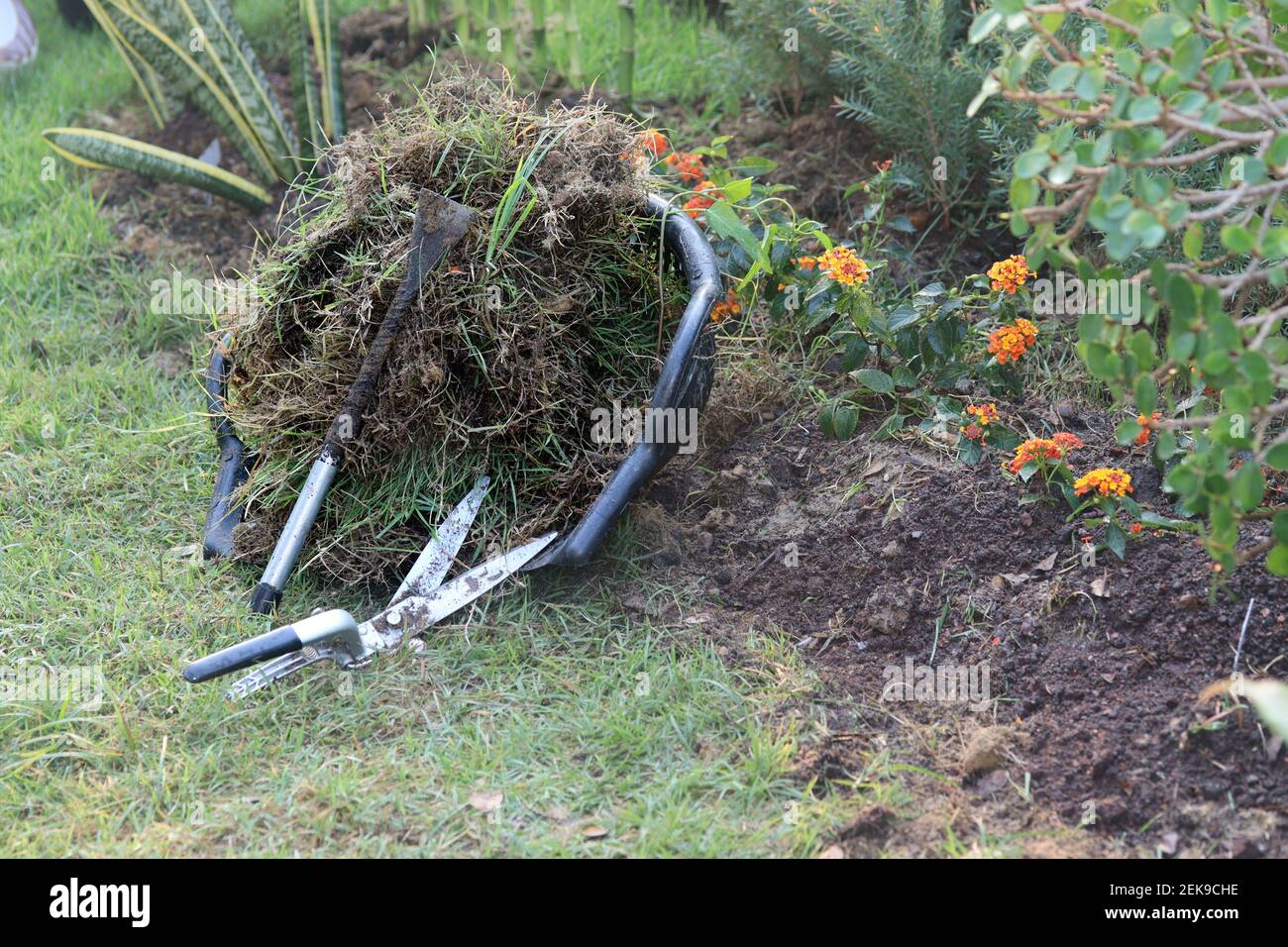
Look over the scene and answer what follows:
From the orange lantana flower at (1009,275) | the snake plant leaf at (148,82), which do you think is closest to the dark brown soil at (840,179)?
the orange lantana flower at (1009,275)

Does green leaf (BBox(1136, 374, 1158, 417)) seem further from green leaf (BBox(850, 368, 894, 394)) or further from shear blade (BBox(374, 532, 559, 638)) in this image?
shear blade (BBox(374, 532, 559, 638))

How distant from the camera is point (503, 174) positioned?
2.84 meters

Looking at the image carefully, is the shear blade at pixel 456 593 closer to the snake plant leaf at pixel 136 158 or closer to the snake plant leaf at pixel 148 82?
the snake plant leaf at pixel 136 158

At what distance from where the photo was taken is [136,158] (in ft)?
12.4

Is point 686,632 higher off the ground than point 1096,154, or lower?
lower

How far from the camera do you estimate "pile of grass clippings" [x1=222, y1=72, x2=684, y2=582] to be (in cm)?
272

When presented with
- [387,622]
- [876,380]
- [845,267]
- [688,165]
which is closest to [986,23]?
[845,267]

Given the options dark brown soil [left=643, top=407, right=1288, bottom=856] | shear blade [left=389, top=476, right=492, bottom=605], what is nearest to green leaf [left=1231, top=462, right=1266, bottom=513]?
dark brown soil [left=643, top=407, right=1288, bottom=856]


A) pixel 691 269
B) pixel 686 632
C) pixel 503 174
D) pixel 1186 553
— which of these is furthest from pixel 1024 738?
pixel 503 174

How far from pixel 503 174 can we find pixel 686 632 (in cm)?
117

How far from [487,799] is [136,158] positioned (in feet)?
8.63

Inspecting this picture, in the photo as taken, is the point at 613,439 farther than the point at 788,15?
No

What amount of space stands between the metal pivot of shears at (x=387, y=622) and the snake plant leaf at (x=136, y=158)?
186 centimetres
